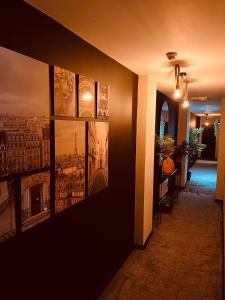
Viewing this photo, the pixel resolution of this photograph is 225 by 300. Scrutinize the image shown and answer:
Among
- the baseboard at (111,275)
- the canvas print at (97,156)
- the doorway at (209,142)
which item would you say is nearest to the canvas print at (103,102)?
the canvas print at (97,156)

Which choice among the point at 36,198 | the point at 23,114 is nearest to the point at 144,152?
the point at 36,198

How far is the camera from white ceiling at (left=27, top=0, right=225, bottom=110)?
4.39 ft

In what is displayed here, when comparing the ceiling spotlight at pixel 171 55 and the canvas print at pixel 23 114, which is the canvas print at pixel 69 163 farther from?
the ceiling spotlight at pixel 171 55

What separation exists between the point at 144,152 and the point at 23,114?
6.60 ft

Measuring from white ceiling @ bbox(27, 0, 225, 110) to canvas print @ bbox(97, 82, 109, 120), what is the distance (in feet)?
1.08

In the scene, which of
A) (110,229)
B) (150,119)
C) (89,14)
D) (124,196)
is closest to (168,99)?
(150,119)

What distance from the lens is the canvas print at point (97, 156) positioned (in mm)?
2032

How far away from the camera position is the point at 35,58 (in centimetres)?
140

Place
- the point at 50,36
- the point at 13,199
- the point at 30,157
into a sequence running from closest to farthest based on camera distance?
the point at 13,199 < the point at 30,157 < the point at 50,36

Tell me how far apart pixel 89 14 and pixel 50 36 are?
30 centimetres

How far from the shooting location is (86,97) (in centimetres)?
193

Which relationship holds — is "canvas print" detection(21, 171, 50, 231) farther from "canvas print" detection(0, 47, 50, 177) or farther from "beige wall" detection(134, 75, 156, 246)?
"beige wall" detection(134, 75, 156, 246)

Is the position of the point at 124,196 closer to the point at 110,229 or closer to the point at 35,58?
the point at 110,229

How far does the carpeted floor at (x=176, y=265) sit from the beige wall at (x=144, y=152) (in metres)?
0.34
